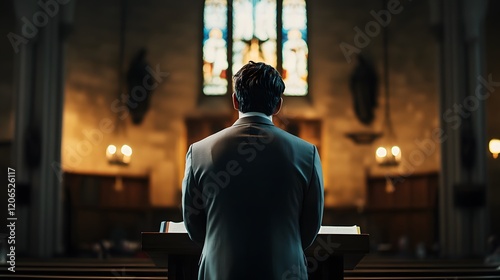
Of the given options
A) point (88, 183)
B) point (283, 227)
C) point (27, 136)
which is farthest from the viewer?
point (88, 183)

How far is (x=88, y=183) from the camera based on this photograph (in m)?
17.3

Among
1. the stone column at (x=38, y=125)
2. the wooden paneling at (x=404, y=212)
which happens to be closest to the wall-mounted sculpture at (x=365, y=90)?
the wooden paneling at (x=404, y=212)

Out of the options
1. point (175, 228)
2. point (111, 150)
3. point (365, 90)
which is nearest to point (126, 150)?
point (111, 150)

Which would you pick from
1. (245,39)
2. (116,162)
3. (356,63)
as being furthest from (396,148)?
(116,162)

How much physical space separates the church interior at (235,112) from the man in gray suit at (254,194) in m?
12.2

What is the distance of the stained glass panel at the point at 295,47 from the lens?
1906 centimetres

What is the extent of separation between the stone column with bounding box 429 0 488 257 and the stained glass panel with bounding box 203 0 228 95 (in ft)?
18.9

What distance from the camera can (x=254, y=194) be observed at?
2590 millimetres

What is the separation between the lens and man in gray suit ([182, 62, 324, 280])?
2525 mm

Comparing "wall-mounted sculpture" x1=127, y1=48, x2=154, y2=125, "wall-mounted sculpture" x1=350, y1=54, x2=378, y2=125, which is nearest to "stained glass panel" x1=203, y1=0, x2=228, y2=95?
"wall-mounted sculpture" x1=127, y1=48, x2=154, y2=125

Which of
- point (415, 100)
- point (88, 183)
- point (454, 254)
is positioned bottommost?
point (454, 254)

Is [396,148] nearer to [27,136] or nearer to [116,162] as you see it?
[116,162]

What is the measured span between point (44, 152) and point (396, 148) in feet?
26.2

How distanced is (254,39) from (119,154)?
4.53 meters
